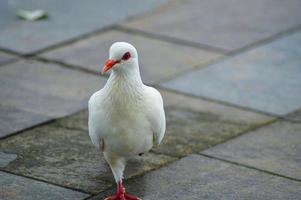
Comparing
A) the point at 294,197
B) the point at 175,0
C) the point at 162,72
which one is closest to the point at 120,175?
the point at 294,197

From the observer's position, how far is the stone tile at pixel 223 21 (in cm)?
1027

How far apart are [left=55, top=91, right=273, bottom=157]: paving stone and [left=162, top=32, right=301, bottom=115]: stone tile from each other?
225 millimetres

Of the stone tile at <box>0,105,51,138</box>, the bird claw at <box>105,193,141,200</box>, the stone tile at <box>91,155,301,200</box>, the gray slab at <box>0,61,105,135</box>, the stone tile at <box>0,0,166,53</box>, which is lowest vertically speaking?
the bird claw at <box>105,193,141,200</box>

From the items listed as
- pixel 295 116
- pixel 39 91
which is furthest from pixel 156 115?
pixel 39 91

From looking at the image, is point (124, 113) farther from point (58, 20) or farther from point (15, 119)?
point (58, 20)

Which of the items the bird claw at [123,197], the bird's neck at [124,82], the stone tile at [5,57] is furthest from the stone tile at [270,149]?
the stone tile at [5,57]

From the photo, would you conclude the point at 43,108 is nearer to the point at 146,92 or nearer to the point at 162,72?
the point at 162,72

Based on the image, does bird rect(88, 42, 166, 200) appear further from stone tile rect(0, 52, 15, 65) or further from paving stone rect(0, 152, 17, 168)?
stone tile rect(0, 52, 15, 65)

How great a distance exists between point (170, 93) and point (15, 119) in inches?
64.4

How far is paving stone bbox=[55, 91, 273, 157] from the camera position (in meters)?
7.62

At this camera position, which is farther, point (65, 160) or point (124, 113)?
point (65, 160)

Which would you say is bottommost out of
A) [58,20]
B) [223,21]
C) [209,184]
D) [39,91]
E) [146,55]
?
[209,184]

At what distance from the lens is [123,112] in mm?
6215

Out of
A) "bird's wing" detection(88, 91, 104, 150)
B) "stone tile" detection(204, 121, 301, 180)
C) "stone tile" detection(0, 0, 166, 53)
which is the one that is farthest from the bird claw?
"stone tile" detection(0, 0, 166, 53)
